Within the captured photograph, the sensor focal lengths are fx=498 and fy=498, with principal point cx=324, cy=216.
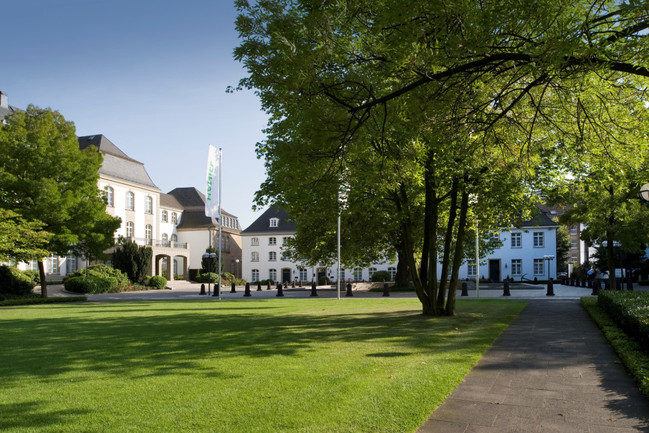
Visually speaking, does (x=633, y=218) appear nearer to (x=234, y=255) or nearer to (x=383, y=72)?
(x=383, y=72)

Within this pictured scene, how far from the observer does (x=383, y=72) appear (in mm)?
7648

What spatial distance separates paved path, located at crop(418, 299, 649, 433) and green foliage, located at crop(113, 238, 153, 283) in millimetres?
40849

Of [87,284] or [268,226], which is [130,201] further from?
[87,284]

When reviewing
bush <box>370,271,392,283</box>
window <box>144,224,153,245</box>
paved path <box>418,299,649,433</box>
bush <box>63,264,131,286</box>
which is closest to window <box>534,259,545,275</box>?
bush <box>370,271,392,283</box>

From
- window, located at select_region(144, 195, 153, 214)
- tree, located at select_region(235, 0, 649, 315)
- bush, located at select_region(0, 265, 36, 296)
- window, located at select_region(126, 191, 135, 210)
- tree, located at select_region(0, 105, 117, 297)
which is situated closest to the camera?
tree, located at select_region(235, 0, 649, 315)

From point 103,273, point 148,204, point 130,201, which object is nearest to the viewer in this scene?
point 103,273

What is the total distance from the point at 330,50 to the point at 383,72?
906 millimetres

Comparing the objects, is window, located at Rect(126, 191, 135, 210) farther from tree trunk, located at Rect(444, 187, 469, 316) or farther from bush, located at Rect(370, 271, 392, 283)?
tree trunk, located at Rect(444, 187, 469, 316)

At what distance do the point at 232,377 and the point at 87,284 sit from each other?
34542mm

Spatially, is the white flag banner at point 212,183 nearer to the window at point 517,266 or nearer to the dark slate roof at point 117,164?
the dark slate roof at point 117,164

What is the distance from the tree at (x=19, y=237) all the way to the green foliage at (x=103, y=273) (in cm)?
1498

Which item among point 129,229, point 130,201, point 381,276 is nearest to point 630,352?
point 381,276

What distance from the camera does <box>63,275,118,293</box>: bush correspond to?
36.7 metres

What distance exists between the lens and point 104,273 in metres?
41.3
